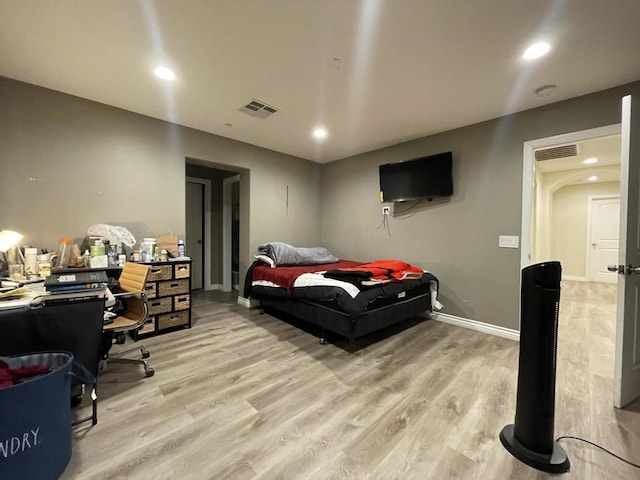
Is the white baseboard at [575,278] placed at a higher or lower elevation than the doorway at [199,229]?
lower

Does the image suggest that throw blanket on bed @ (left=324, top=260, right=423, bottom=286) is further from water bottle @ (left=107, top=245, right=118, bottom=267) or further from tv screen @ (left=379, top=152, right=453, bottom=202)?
water bottle @ (left=107, top=245, right=118, bottom=267)

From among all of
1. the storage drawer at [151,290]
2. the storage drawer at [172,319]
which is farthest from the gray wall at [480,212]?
the storage drawer at [151,290]

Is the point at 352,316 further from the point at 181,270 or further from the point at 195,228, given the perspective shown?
the point at 195,228

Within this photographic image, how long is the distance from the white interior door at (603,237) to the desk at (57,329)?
9.17 m

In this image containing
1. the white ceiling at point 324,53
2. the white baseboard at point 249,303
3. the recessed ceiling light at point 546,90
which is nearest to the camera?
the white ceiling at point 324,53

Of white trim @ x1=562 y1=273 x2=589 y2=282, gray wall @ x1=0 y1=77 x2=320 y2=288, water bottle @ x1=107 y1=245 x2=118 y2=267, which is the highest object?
gray wall @ x1=0 y1=77 x2=320 y2=288

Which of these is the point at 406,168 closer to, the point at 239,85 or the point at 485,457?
the point at 239,85

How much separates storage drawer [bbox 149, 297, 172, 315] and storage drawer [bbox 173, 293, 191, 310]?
2.4 inches

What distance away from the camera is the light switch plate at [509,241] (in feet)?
10.2

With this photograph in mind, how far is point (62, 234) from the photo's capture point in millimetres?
2812

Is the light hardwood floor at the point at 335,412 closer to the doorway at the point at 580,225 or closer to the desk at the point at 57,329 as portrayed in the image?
the doorway at the point at 580,225

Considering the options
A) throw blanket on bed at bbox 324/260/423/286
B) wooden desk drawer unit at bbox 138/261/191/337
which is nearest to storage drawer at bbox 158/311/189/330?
wooden desk drawer unit at bbox 138/261/191/337

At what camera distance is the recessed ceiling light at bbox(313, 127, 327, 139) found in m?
3.68

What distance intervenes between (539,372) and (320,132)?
3379 mm
